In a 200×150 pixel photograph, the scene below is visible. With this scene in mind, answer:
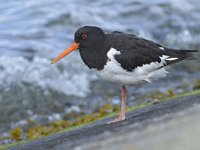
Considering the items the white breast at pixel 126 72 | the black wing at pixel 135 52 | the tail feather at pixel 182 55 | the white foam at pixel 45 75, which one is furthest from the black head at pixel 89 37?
the white foam at pixel 45 75

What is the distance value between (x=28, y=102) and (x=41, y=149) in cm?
607

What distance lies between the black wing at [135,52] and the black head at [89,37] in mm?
154

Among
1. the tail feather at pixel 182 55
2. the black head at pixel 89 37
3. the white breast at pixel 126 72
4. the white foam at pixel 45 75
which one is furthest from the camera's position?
the white foam at pixel 45 75

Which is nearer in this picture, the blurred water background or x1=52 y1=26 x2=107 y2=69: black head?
x1=52 y1=26 x2=107 y2=69: black head

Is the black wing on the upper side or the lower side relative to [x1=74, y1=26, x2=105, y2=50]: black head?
lower

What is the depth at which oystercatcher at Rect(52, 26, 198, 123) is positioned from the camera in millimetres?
6688

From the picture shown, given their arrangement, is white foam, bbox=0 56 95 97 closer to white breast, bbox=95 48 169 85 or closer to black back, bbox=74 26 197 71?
black back, bbox=74 26 197 71

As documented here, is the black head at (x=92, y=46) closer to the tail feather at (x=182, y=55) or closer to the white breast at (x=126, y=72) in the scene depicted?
the white breast at (x=126, y=72)

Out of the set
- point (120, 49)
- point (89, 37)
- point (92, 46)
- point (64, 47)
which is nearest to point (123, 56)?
point (120, 49)

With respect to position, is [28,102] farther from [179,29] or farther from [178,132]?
[178,132]

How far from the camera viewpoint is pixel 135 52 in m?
6.90

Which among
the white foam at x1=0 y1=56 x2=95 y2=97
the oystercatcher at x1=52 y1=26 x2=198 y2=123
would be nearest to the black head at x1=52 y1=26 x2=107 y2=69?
the oystercatcher at x1=52 y1=26 x2=198 y2=123

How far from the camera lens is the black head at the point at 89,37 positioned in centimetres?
698

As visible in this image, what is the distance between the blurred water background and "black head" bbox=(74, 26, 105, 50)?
160 inches
